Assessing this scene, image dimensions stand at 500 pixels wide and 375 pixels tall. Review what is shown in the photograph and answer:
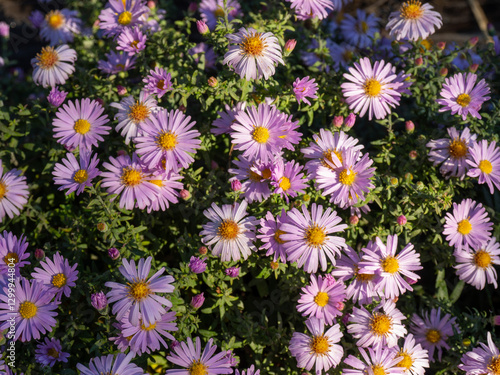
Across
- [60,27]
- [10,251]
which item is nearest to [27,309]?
[10,251]

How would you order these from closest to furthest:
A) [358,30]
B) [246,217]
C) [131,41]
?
[246,217] < [131,41] < [358,30]

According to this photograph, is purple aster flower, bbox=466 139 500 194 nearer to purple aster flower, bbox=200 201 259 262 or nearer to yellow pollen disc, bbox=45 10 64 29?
purple aster flower, bbox=200 201 259 262

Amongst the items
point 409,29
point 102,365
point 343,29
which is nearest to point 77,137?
point 102,365

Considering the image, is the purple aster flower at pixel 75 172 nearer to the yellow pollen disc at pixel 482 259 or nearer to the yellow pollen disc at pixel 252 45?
the yellow pollen disc at pixel 252 45

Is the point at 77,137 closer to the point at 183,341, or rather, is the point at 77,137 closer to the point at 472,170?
the point at 183,341

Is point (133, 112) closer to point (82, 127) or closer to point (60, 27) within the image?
point (82, 127)

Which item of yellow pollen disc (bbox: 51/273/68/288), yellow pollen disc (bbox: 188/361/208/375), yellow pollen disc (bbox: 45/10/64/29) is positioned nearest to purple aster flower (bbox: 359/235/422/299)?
yellow pollen disc (bbox: 188/361/208/375)
